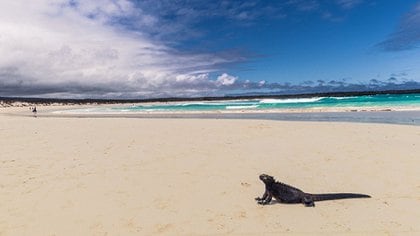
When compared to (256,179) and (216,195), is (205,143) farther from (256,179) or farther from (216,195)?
(216,195)

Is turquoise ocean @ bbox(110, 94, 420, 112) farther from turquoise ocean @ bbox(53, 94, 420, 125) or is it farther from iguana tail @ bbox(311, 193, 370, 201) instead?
iguana tail @ bbox(311, 193, 370, 201)


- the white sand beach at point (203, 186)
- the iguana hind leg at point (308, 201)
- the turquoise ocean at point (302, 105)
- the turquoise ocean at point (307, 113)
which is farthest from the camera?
the turquoise ocean at point (302, 105)

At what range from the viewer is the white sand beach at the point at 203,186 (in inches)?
210

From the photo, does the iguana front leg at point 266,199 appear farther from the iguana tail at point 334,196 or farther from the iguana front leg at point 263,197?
the iguana tail at point 334,196

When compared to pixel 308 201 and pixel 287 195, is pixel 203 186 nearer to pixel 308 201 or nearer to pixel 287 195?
pixel 287 195

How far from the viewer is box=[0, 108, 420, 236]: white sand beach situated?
210 inches

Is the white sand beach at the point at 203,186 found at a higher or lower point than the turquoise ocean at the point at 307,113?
higher

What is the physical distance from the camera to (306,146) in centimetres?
1169

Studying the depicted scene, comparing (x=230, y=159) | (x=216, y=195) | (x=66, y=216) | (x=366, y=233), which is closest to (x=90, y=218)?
(x=66, y=216)

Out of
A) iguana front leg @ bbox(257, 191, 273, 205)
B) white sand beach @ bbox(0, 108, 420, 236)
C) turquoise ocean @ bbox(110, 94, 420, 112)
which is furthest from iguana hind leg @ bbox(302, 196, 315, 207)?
turquoise ocean @ bbox(110, 94, 420, 112)

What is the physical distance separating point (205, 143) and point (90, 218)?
7.40 metres

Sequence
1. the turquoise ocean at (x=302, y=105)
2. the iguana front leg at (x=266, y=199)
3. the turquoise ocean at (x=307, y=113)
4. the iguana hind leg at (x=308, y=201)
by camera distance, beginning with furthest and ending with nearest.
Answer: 1. the turquoise ocean at (x=302, y=105)
2. the turquoise ocean at (x=307, y=113)
3. the iguana front leg at (x=266, y=199)
4. the iguana hind leg at (x=308, y=201)


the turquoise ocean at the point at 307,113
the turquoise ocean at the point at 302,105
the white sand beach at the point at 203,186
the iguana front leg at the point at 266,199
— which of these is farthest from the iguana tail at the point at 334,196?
the turquoise ocean at the point at 302,105

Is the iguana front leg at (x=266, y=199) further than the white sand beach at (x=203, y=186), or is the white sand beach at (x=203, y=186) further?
the iguana front leg at (x=266, y=199)
